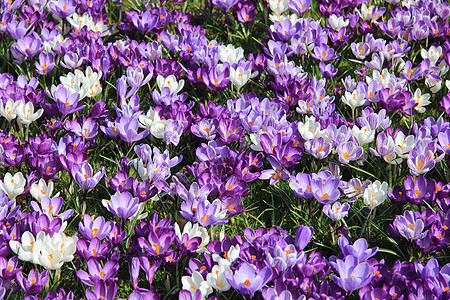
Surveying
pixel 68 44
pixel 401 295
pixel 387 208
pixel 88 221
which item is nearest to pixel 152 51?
pixel 68 44

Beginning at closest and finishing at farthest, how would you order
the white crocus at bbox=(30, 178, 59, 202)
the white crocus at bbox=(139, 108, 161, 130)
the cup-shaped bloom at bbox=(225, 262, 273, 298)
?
the cup-shaped bloom at bbox=(225, 262, 273, 298), the white crocus at bbox=(30, 178, 59, 202), the white crocus at bbox=(139, 108, 161, 130)

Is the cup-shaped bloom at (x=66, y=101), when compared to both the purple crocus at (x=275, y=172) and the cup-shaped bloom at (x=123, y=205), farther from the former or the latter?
the purple crocus at (x=275, y=172)

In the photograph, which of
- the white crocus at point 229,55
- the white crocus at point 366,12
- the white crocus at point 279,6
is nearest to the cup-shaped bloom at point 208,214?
the white crocus at point 229,55

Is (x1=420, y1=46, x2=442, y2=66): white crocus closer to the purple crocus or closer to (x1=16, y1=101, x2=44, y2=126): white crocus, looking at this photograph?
the purple crocus

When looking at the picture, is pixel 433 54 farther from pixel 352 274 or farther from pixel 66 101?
pixel 66 101

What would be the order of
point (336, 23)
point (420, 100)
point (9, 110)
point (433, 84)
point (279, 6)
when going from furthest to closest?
1. point (279, 6)
2. point (336, 23)
3. point (433, 84)
4. point (420, 100)
5. point (9, 110)

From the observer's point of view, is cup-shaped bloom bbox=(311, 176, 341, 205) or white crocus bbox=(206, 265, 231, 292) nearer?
white crocus bbox=(206, 265, 231, 292)

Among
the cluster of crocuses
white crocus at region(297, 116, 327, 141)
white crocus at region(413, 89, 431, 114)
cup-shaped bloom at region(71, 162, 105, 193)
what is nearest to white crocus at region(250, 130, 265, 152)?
the cluster of crocuses

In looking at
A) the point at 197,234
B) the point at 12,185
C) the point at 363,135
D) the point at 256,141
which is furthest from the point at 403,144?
the point at 12,185
